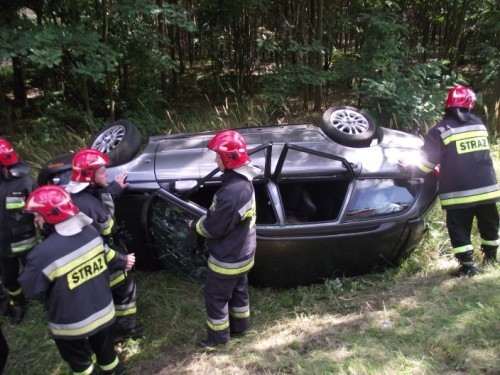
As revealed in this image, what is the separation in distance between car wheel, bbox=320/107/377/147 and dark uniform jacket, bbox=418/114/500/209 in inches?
22.6

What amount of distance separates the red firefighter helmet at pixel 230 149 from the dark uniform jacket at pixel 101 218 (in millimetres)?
894

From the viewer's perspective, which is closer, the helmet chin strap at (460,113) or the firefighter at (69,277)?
the firefighter at (69,277)

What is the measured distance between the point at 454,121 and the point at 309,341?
87.7 inches

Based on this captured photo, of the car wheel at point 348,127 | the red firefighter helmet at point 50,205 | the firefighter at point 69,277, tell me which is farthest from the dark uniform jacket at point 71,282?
the car wheel at point 348,127

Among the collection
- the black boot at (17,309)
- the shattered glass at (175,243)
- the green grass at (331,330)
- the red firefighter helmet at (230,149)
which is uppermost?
the red firefighter helmet at (230,149)

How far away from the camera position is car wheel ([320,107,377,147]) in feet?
12.5

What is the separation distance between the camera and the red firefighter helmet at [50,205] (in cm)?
227

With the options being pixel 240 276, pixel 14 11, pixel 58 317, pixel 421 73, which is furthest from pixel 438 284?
pixel 14 11

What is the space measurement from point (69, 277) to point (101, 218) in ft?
1.83

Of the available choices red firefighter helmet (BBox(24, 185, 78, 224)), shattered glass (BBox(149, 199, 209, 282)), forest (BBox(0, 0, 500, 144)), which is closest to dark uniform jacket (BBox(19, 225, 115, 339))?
red firefighter helmet (BBox(24, 185, 78, 224))

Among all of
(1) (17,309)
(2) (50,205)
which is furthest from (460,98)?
(1) (17,309)

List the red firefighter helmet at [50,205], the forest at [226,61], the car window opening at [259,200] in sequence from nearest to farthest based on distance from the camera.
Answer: the red firefighter helmet at [50,205] < the car window opening at [259,200] < the forest at [226,61]

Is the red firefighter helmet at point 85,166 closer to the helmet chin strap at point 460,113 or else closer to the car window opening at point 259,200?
the car window opening at point 259,200

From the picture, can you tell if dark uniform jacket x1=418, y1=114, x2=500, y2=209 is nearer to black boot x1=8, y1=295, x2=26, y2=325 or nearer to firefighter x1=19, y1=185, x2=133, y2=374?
firefighter x1=19, y1=185, x2=133, y2=374
